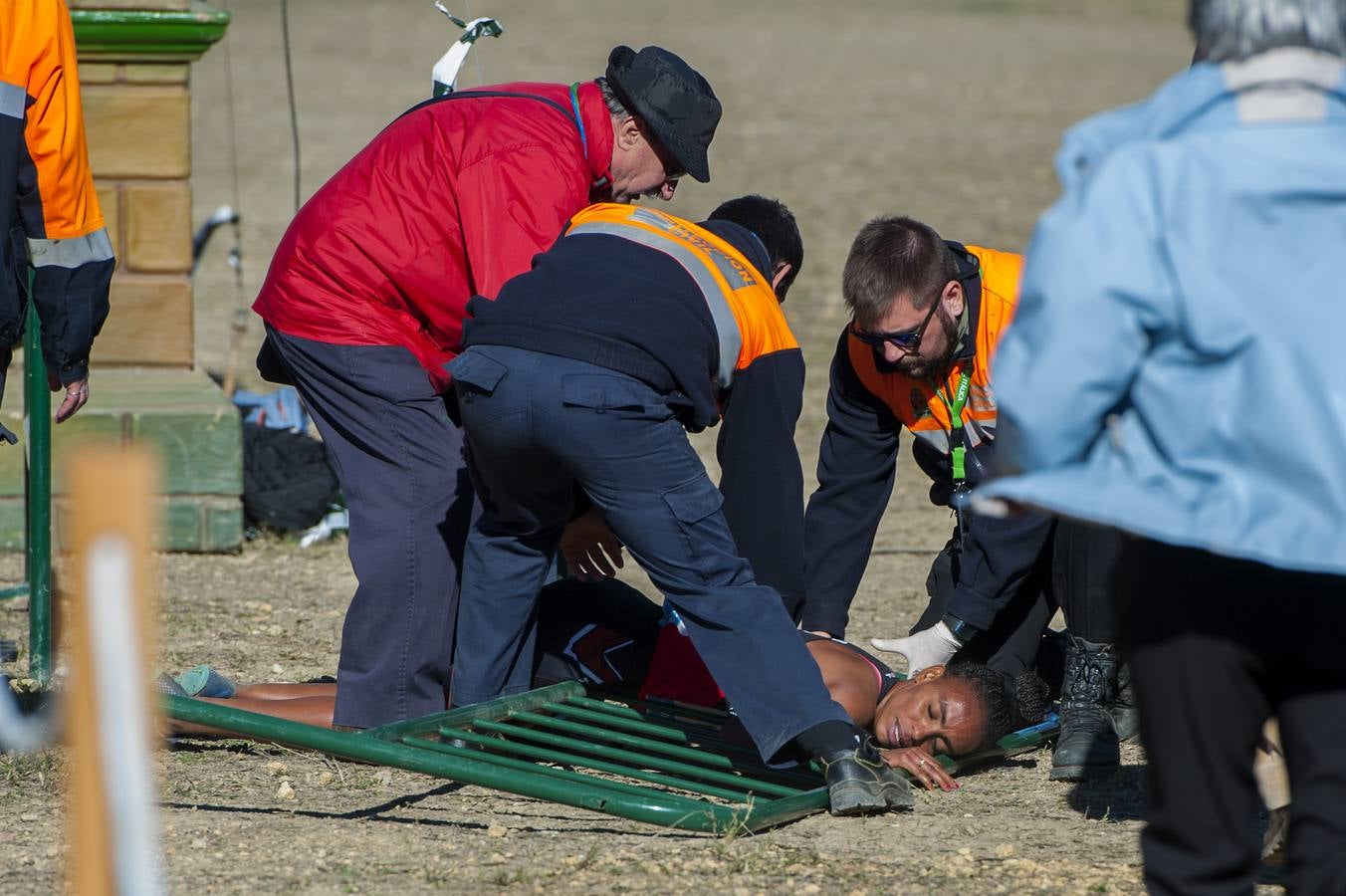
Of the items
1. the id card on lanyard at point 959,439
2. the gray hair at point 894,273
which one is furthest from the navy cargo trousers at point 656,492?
the id card on lanyard at point 959,439

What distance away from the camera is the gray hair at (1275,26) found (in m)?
2.46

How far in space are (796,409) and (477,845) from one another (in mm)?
1131

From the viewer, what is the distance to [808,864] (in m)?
3.66

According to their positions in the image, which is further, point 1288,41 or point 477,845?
point 477,845

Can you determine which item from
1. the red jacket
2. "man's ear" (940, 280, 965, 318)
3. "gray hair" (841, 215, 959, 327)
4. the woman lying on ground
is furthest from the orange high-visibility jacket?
"man's ear" (940, 280, 965, 318)

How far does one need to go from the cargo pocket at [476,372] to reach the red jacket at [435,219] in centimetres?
35

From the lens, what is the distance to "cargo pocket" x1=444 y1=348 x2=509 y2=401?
12.6ft

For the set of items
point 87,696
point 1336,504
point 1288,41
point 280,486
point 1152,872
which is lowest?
point 280,486

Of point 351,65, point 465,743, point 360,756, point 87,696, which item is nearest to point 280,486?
point 465,743

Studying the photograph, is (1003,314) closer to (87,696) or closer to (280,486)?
(87,696)

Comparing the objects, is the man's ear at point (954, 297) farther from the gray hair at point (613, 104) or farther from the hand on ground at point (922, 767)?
the hand on ground at point (922, 767)

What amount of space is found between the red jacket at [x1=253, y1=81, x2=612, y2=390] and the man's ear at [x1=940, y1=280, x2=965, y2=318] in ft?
2.77

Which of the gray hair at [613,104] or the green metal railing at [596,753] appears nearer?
the green metal railing at [596,753]

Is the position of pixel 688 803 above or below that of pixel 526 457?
below
